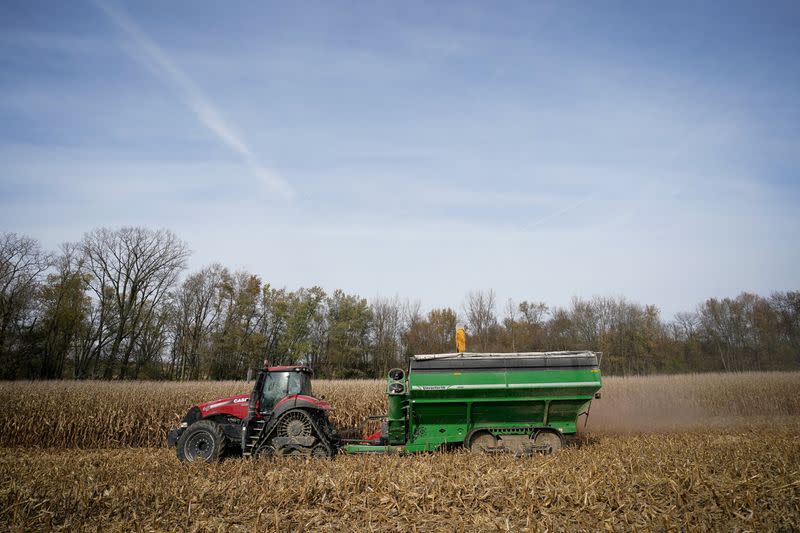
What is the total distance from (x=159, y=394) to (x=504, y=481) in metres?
13.7

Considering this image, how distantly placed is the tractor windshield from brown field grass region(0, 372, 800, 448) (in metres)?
5.79

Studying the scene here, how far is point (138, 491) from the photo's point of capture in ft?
20.0

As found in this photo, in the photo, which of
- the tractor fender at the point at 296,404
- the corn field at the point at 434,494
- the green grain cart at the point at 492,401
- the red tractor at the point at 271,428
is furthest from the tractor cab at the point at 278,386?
the green grain cart at the point at 492,401

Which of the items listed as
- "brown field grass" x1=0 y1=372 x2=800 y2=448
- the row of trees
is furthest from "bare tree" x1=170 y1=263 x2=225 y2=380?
"brown field grass" x1=0 y1=372 x2=800 y2=448

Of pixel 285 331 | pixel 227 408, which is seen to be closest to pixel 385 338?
pixel 285 331

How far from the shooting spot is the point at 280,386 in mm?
10211

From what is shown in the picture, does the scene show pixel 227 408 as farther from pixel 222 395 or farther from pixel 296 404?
pixel 222 395

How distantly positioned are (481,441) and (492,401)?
2.96ft

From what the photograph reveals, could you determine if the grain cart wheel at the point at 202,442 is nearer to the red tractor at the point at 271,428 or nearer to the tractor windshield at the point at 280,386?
the red tractor at the point at 271,428

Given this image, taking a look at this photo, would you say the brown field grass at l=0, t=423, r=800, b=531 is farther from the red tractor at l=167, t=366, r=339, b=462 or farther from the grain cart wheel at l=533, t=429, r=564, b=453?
the grain cart wheel at l=533, t=429, r=564, b=453

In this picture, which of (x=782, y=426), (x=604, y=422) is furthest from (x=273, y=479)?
(x=782, y=426)

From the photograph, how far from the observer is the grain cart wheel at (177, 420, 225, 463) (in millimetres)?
9414

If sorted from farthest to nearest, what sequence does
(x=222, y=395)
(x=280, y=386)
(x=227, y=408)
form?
(x=222, y=395), (x=227, y=408), (x=280, y=386)

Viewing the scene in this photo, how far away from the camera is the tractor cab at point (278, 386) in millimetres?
10117
